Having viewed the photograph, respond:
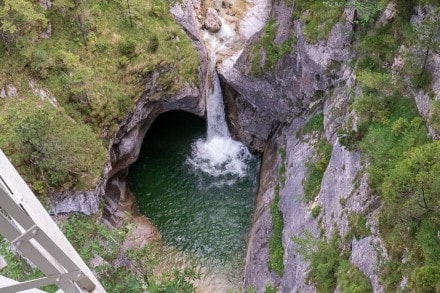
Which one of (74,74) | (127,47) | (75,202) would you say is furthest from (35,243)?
(127,47)

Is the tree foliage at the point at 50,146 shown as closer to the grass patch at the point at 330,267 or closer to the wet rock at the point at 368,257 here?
the grass patch at the point at 330,267

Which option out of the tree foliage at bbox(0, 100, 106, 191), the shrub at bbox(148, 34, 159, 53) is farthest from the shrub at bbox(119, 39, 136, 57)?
the tree foliage at bbox(0, 100, 106, 191)

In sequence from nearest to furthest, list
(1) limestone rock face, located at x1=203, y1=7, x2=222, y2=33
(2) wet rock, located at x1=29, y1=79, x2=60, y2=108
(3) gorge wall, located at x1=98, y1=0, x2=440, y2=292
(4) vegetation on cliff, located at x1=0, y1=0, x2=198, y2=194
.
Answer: (3) gorge wall, located at x1=98, y1=0, x2=440, y2=292, (4) vegetation on cliff, located at x1=0, y1=0, x2=198, y2=194, (2) wet rock, located at x1=29, y1=79, x2=60, y2=108, (1) limestone rock face, located at x1=203, y1=7, x2=222, y2=33

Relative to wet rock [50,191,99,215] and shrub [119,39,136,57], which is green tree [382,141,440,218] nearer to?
wet rock [50,191,99,215]

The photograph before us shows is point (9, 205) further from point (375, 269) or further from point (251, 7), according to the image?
point (251, 7)

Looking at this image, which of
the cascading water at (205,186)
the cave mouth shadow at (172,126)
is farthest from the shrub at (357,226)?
the cave mouth shadow at (172,126)

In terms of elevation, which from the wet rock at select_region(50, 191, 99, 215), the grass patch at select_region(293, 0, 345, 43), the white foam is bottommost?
the wet rock at select_region(50, 191, 99, 215)
